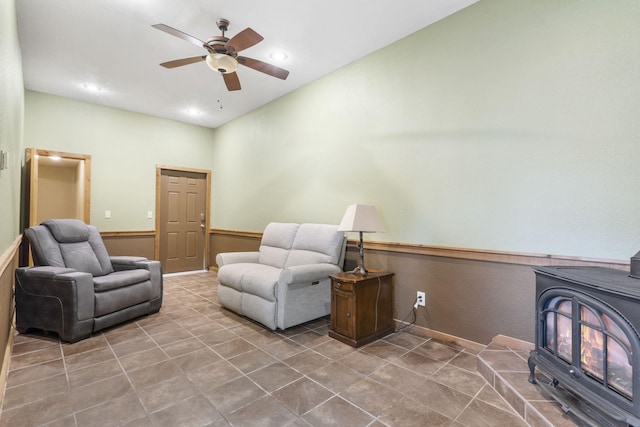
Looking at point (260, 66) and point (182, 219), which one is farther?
point (182, 219)

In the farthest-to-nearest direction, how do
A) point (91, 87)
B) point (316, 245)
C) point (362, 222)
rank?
point (91, 87)
point (316, 245)
point (362, 222)

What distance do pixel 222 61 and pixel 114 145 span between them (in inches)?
133

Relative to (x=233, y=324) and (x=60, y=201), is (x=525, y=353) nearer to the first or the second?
(x=233, y=324)

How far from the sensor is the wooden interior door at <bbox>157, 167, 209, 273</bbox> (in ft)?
17.8

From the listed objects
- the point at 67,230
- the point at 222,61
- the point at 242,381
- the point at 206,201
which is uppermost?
the point at 222,61

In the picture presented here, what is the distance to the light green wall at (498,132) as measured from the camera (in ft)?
6.24

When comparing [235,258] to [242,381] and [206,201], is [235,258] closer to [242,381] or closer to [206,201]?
[242,381]

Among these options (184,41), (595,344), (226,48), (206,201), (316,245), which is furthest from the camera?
(206,201)

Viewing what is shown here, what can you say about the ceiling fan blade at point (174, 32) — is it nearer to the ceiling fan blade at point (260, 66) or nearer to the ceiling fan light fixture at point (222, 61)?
the ceiling fan light fixture at point (222, 61)

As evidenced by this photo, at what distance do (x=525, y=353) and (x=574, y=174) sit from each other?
4.15 feet

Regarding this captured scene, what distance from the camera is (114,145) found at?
4.91m

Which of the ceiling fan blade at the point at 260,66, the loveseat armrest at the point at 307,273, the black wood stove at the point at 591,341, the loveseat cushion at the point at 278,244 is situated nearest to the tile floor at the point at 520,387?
the black wood stove at the point at 591,341

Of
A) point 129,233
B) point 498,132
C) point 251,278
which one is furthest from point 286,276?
point 129,233

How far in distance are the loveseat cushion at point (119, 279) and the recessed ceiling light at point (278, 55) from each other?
8.97 feet
